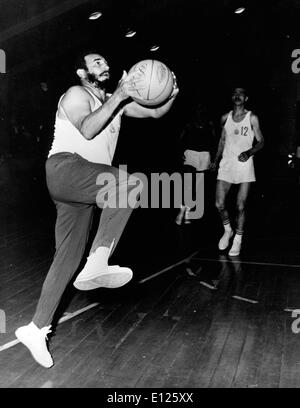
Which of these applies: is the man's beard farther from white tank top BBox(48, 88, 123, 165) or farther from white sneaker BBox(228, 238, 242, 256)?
white sneaker BBox(228, 238, 242, 256)

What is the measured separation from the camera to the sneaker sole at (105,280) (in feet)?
11.3

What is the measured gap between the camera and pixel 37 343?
10.1ft

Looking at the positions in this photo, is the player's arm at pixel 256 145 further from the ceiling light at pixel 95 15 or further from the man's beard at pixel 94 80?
the ceiling light at pixel 95 15

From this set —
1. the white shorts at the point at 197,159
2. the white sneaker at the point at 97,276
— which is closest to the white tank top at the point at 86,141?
the white sneaker at the point at 97,276

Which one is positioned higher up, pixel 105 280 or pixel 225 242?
pixel 105 280

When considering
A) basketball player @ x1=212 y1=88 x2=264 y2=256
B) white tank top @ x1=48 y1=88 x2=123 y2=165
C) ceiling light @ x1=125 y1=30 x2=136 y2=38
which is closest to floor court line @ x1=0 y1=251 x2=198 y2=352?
basketball player @ x1=212 y1=88 x2=264 y2=256

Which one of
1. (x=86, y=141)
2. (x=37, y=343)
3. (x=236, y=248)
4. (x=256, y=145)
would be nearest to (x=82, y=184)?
(x=86, y=141)

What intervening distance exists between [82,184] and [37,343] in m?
1.05

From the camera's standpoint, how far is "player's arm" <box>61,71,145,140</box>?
9.95 ft

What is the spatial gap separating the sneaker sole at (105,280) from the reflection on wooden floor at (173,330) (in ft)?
1.34

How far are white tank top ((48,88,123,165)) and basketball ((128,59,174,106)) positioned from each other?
0.29 metres

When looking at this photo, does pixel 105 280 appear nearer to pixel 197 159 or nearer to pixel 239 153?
pixel 239 153

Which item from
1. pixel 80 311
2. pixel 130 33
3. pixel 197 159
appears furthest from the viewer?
pixel 130 33
